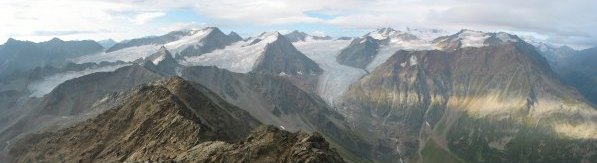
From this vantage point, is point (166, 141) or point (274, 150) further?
point (166, 141)

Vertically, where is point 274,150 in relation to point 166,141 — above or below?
above

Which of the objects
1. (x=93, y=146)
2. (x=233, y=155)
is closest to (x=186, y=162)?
(x=233, y=155)

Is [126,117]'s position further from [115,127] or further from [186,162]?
[186,162]

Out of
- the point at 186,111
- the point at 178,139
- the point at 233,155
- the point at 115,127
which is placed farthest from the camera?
the point at 115,127

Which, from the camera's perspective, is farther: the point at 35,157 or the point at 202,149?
the point at 35,157

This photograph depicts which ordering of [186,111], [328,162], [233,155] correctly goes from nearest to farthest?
[328,162]
[233,155]
[186,111]

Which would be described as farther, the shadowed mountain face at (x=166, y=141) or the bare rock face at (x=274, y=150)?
the shadowed mountain face at (x=166, y=141)

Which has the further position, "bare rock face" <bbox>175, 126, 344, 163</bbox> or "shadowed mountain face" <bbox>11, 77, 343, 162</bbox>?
"shadowed mountain face" <bbox>11, 77, 343, 162</bbox>

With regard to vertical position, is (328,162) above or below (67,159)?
above
